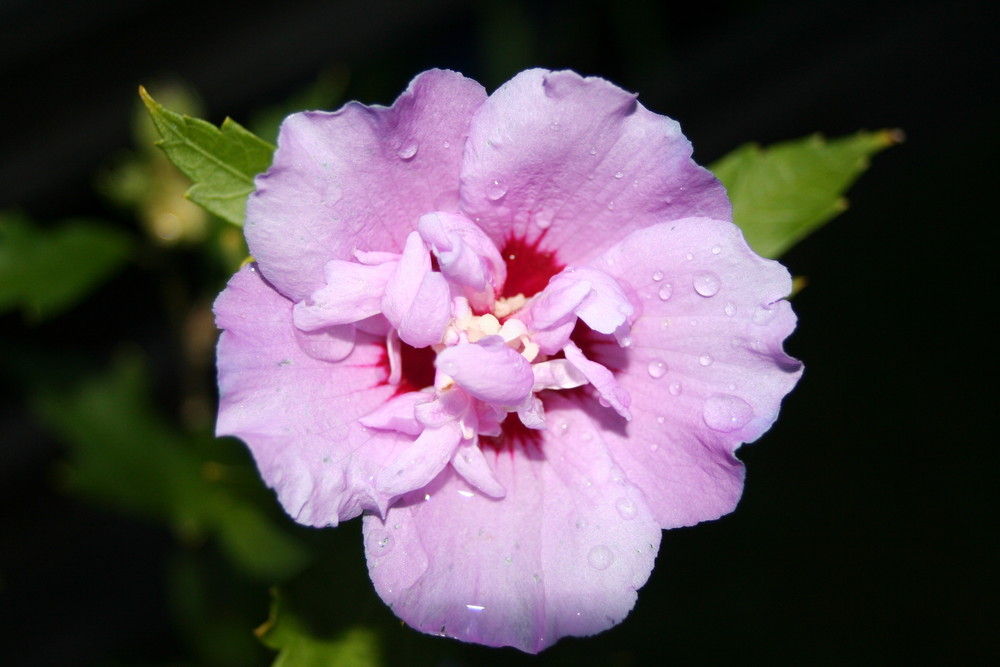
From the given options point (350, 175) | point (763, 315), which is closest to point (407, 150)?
point (350, 175)

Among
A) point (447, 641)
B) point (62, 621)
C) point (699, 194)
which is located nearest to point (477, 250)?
point (699, 194)

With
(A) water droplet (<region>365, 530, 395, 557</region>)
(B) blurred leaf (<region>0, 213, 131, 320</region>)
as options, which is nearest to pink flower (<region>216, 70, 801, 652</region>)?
(A) water droplet (<region>365, 530, 395, 557</region>)

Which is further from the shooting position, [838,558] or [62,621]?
[838,558]

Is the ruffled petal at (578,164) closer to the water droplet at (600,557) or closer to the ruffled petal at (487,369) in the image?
the ruffled petal at (487,369)

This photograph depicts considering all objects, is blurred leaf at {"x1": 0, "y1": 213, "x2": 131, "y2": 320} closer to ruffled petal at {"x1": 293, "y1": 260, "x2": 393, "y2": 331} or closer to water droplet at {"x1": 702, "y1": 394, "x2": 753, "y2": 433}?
ruffled petal at {"x1": 293, "y1": 260, "x2": 393, "y2": 331}

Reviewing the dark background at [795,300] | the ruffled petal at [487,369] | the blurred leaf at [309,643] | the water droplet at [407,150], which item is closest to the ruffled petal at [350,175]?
the water droplet at [407,150]

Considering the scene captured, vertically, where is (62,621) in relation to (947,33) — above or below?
below

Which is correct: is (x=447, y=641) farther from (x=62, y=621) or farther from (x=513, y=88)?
(x=62, y=621)
